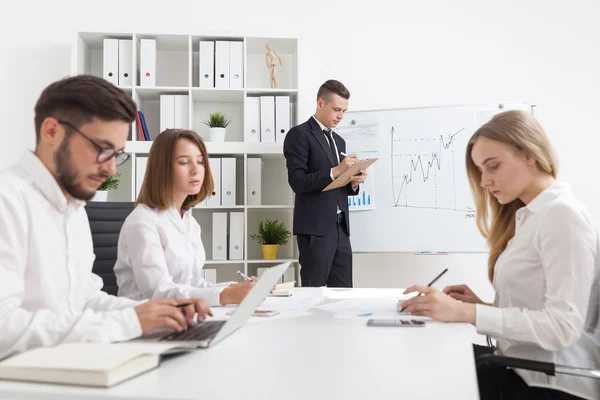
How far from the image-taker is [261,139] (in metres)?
4.02

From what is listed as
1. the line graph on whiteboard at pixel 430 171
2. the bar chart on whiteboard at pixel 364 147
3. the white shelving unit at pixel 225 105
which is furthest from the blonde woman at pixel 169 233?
the line graph on whiteboard at pixel 430 171

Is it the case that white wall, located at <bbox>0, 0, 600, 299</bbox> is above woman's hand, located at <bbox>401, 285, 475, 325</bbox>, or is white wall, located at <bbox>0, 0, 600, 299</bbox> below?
above

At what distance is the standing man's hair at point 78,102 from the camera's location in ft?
3.95

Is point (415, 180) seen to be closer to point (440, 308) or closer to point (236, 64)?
point (236, 64)

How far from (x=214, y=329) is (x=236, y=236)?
2.76 m

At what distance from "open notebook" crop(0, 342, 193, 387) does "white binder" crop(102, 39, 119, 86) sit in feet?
10.8

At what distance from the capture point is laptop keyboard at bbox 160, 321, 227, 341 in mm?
1109

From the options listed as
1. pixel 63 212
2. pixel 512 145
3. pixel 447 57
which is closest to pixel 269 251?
pixel 447 57

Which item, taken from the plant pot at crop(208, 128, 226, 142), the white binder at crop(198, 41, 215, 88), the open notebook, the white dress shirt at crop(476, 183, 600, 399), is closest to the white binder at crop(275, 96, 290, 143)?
the plant pot at crop(208, 128, 226, 142)

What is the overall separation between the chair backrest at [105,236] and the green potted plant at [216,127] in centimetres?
161

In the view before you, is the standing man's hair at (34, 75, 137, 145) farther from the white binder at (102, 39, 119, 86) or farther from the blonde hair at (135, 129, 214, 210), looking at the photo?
the white binder at (102, 39, 119, 86)

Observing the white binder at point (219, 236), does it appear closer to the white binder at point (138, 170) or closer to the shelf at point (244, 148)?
the shelf at point (244, 148)

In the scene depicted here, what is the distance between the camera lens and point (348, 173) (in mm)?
3332

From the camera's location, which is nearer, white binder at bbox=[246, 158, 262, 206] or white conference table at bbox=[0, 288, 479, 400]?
white conference table at bbox=[0, 288, 479, 400]
